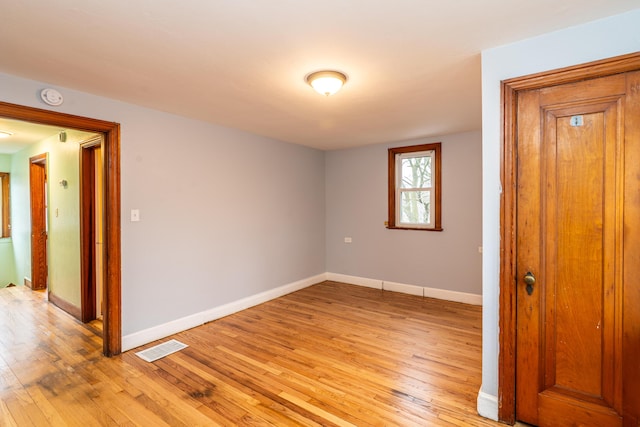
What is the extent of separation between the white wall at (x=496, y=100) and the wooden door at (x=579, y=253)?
0.12 meters

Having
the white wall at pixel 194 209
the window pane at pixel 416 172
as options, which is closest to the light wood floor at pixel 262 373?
the white wall at pixel 194 209

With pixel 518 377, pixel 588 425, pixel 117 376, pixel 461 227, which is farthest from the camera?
pixel 461 227

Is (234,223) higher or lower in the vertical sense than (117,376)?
higher

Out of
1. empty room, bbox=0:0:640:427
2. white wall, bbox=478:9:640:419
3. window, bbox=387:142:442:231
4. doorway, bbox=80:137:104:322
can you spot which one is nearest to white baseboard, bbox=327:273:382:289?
empty room, bbox=0:0:640:427

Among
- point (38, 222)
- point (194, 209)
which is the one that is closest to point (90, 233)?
point (194, 209)

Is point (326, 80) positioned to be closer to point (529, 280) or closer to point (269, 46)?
point (269, 46)

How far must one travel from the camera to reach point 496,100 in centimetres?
196

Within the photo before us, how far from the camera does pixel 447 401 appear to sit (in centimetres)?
222

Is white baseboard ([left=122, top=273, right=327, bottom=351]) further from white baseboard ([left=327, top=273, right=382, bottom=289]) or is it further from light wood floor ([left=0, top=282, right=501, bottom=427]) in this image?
white baseboard ([left=327, top=273, right=382, bottom=289])

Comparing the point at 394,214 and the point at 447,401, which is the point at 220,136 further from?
the point at 447,401

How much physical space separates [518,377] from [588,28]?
6.77ft

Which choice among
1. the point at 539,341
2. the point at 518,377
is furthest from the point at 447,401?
the point at 539,341

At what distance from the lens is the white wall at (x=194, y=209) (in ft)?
9.94

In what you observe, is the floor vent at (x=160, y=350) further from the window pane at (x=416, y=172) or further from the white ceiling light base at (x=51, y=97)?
the window pane at (x=416, y=172)
